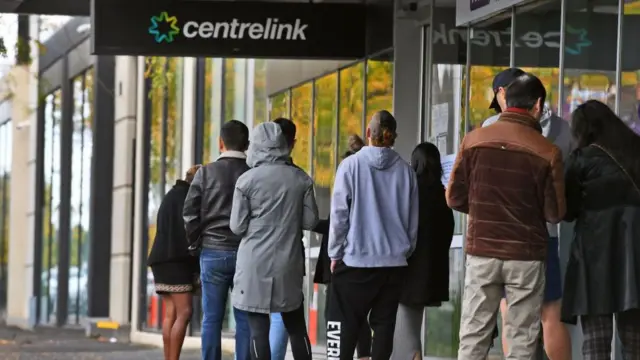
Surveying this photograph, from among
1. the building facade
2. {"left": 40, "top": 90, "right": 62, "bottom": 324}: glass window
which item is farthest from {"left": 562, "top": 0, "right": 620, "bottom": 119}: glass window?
{"left": 40, "top": 90, "right": 62, "bottom": 324}: glass window

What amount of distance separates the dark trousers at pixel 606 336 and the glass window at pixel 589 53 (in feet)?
8.87

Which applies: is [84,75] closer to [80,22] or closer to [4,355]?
[80,22]

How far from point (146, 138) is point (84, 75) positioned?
7022 mm

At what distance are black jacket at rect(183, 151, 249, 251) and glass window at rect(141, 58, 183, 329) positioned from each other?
12.5 m

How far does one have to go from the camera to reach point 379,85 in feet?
Answer: 52.5

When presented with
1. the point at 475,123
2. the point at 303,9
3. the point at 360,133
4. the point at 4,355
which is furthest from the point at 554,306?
the point at 4,355

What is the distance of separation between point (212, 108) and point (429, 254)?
40.1 ft

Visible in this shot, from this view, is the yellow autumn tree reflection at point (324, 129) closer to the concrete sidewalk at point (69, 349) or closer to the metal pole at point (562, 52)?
the concrete sidewalk at point (69, 349)

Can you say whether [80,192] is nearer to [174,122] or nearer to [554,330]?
[174,122]

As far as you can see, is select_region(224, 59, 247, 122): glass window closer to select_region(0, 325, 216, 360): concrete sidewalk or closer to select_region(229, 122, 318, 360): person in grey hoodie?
select_region(0, 325, 216, 360): concrete sidewalk

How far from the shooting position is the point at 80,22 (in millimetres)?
30297

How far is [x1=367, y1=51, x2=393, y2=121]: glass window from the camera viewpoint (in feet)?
51.1

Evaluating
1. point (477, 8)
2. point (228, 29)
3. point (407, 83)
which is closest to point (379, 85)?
point (407, 83)

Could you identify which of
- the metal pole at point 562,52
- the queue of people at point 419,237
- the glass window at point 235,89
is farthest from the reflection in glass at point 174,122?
the metal pole at point 562,52
